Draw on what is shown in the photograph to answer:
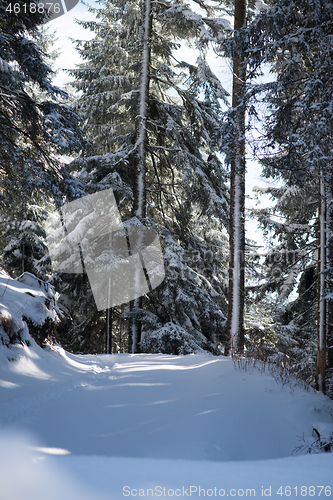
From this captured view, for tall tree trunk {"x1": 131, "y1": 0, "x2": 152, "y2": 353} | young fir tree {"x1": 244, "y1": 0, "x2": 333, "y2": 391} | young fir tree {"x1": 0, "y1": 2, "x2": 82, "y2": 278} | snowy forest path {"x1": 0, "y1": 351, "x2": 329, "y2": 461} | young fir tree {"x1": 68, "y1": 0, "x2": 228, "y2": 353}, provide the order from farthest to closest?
1. tall tree trunk {"x1": 131, "y1": 0, "x2": 152, "y2": 353}
2. young fir tree {"x1": 68, "y1": 0, "x2": 228, "y2": 353}
3. young fir tree {"x1": 0, "y1": 2, "x2": 82, "y2": 278}
4. young fir tree {"x1": 244, "y1": 0, "x2": 333, "y2": 391}
5. snowy forest path {"x1": 0, "y1": 351, "x2": 329, "y2": 461}

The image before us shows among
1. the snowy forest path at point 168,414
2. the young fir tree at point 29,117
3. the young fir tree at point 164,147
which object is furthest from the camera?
the young fir tree at point 164,147

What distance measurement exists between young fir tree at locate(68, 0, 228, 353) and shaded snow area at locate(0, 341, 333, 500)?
5957 mm

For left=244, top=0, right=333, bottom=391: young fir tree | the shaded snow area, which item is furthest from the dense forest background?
the shaded snow area

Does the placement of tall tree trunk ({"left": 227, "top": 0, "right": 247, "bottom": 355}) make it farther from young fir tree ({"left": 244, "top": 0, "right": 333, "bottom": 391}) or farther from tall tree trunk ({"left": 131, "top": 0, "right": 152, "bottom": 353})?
tall tree trunk ({"left": 131, "top": 0, "right": 152, "bottom": 353})

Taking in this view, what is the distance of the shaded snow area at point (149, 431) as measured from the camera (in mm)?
2316

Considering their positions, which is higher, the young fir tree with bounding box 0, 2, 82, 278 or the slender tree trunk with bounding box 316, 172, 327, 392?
the young fir tree with bounding box 0, 2, 82, 278

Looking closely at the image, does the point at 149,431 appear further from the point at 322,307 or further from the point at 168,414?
the point at 322,307

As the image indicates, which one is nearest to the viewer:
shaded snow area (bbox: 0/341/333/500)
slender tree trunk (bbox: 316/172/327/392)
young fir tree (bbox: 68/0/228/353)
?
shaded snow area (bbox: 0/341/333/500)

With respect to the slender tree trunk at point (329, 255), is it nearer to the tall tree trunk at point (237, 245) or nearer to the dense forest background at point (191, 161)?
the dense forest background at point (191, 161)

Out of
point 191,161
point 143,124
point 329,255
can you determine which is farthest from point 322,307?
point 143,124

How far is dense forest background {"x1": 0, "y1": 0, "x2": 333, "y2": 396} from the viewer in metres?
6.88

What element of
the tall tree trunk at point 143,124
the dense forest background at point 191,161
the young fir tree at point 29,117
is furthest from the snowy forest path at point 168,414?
the tall tree trunk at point 143,124

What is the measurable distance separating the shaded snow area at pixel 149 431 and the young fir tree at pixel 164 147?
5957 millimetres

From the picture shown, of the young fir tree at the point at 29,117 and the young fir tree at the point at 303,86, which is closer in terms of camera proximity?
the young fir tree at the point at 303,86
